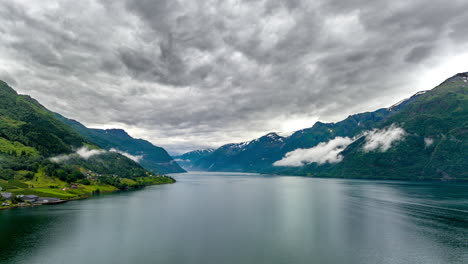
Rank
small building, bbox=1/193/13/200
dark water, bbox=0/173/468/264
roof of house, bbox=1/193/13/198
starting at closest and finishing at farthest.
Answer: dark water, bbox=0/173/468/264
small building, bbox=1/193/13/200
roof of house, bbox=1/193/13/198

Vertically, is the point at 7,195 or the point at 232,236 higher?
the point at 7,195

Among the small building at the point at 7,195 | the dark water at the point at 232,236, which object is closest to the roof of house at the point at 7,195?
the small building at the point at 7,195

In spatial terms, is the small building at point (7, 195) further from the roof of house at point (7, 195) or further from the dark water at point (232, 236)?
the dark water at point (232, 236)

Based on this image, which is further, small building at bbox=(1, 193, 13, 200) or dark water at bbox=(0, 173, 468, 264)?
small building at bbox=(1, 193, 13, 200)

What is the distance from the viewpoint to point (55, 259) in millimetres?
49188

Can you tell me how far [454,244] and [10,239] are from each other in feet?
352

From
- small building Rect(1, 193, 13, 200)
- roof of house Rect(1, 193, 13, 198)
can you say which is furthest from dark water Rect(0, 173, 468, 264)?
roof of house Rect(1, 193, 13, 198)

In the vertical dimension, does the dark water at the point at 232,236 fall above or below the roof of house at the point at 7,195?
below

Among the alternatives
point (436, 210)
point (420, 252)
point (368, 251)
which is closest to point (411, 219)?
point (436, 210)

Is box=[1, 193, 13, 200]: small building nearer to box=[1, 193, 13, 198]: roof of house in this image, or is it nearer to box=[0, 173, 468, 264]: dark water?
box=[1, 193, 13, 198]: roof of house

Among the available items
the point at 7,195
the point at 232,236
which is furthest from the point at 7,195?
the point at 232,236

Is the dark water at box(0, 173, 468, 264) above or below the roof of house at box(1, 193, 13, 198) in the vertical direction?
below

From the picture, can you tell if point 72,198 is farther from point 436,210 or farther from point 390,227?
point 436,210

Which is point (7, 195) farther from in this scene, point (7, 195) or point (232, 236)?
point (232, 236)
